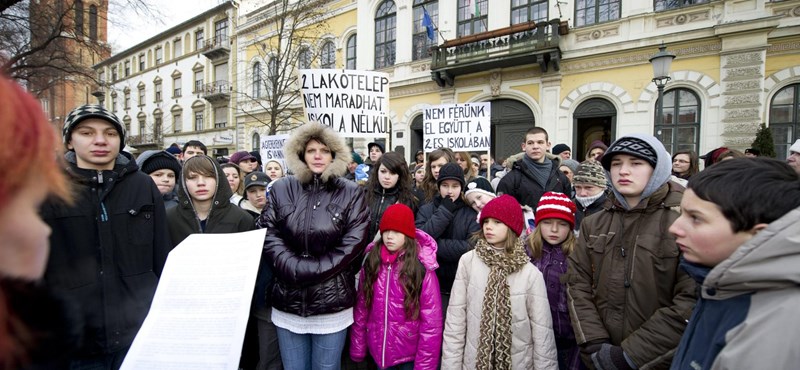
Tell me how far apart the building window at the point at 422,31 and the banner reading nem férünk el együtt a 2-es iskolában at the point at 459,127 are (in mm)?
10631

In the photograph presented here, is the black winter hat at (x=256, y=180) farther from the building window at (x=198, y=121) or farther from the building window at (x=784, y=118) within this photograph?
the building window at (x=198, y=121)

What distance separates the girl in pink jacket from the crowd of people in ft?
0.04

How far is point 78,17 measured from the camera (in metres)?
11.1

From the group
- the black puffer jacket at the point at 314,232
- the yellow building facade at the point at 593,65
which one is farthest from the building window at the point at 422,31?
the black puffer jacket at the point at 314,232

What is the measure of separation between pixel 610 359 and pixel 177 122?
38.0 metres

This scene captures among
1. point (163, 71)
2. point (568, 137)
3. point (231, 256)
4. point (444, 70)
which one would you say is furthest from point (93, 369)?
point (163, 71)

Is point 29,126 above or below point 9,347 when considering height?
above

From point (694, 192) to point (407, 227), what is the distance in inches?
68.5

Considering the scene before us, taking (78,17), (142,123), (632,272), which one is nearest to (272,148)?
(632,272)

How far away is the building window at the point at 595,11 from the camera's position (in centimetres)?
1220

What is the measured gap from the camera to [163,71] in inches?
1324

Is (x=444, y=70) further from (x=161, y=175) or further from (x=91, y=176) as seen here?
(x=91, y=176)

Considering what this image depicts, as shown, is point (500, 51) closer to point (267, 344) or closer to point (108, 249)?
point (267, 344)

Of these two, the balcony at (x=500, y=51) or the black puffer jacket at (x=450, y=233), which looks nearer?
the black puffer jacket at (x=450, y=233)
